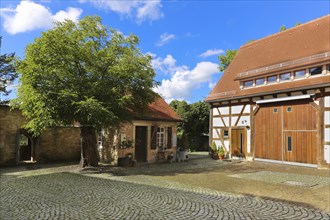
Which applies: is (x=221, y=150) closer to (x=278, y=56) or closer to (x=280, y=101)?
(x=280, y=101)

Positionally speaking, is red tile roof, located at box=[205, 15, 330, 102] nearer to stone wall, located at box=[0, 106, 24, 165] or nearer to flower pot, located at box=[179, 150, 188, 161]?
flower pot, located at box=[179, 150, 188, 161]

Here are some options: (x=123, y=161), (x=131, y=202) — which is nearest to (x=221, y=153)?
(x=123, y=161)

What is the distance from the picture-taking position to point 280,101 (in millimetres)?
14594

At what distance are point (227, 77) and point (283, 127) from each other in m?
6.09

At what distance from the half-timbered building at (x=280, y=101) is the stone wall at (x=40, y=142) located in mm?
9312

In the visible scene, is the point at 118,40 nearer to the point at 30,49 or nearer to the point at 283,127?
the point at 30,49

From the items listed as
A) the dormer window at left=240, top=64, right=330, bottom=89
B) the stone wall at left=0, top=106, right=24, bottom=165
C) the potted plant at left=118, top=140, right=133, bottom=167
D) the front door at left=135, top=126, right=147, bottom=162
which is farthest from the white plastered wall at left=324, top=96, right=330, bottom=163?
the stone wall at left=0, top=106, right=24, bottom=165

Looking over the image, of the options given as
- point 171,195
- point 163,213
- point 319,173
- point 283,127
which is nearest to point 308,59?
point 283,127

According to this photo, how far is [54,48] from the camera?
1044cm

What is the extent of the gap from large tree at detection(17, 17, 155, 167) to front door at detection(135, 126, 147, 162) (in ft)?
8.86

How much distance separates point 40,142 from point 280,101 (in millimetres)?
13230

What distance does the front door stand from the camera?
1472 centimetres

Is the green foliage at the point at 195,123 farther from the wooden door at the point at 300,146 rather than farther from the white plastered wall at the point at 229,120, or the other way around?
the wooden door at the point at 300,146

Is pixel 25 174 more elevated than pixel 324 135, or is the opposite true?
pixel 324 135
